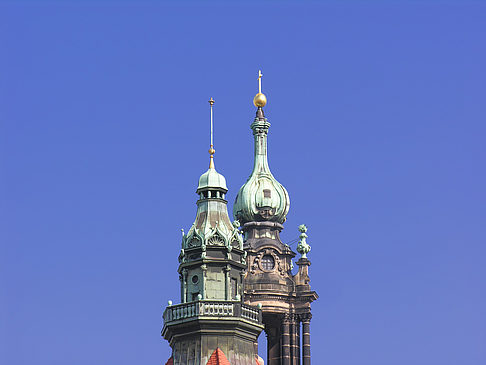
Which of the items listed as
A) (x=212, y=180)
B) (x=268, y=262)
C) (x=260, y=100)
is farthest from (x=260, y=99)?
(x=212, y=180)

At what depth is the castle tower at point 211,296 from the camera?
129m

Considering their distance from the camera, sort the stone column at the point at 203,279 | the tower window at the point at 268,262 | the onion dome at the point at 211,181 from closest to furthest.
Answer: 1. the stone column at the point at 203,279
2. the onion dome at the point at 211,181
3. the tower window at the point at 268,262

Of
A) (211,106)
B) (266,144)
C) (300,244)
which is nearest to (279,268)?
(300,244)

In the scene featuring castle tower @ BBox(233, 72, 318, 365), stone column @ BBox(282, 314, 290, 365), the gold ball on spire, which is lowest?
stone column @ BBox(282, 314, 290, 365)

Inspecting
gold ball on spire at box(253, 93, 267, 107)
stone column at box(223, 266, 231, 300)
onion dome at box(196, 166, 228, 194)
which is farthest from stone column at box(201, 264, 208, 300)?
gold ball on spire at box(253, 93, 267, 107)

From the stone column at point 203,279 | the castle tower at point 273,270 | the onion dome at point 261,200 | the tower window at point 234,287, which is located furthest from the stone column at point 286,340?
the stone column at point 203,279

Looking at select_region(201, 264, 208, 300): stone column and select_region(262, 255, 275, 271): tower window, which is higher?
select_region(262, 255, 275, 271): tower window

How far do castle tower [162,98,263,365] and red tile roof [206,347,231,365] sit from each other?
93 mm

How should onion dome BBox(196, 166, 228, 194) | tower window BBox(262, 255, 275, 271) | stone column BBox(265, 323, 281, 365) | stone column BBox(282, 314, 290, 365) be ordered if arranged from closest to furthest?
onion dome BBox(196, 166, 228, 194) < stone column BBox(282, 314, 290, 365) < stone column BBox(265, 323, 281, 365) < tower window BBox(262, 255, 275, 271)

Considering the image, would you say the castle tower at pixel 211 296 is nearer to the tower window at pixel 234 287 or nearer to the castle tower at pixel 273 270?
the tower window at pixel 234 287

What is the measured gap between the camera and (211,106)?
142125 millimetres

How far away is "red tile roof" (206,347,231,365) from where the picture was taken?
12692 cm

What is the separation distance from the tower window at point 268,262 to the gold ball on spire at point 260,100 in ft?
61.7

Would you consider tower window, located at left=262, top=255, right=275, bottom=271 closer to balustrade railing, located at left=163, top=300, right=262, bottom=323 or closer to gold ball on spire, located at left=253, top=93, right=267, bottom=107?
gold ball on spire, located at left=253, top=93, right=267, bottom=107
